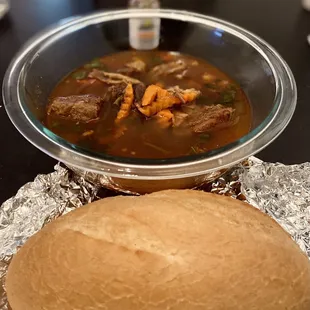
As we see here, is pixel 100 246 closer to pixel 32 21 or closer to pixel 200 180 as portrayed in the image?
pixel 200 180

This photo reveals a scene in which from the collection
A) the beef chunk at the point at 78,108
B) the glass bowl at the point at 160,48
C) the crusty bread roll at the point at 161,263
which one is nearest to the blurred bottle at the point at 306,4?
the glass bowl at the point at 160,48

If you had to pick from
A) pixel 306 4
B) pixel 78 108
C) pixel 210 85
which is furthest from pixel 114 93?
pixel 306 4

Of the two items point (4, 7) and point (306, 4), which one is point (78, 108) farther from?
point (306, 4)

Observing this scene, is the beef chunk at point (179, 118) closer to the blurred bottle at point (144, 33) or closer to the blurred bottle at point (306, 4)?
the blurred bottle at point (144, 33)

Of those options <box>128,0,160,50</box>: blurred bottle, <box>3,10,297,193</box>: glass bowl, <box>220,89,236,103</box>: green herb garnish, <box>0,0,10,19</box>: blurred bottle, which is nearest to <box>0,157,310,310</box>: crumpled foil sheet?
<box>3,10,297,193</box>: glass bowl

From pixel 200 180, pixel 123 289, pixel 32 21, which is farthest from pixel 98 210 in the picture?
pixel 32 21

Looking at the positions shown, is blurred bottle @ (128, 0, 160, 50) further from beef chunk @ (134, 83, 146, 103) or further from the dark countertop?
the dark countertop

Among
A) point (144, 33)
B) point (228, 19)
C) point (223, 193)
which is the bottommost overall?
point (223, 193)
